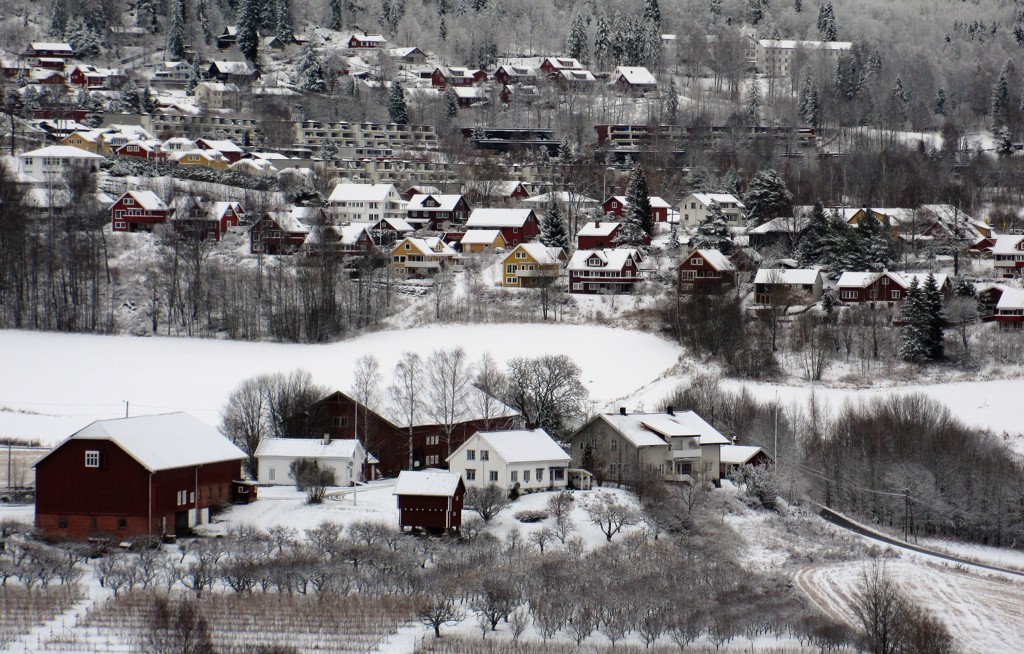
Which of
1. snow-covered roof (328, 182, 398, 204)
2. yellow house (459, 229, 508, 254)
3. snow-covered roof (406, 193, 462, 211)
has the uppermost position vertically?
snow-covered roof (328, 182, 398, 204)

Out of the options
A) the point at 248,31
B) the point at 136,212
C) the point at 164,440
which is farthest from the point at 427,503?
the point at 248,31

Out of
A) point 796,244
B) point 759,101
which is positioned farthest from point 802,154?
point 796,244

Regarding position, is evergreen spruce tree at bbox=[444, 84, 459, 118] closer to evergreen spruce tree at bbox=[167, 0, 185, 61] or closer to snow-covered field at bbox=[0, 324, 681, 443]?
evergreen spruce tree at bbox=[167, 0, 185, 61]

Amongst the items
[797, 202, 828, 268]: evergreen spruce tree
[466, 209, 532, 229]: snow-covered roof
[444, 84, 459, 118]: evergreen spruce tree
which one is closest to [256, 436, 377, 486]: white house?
[797, 202, 828, 268]: evergreen spruce tree

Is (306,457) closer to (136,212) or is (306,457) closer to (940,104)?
(136,212)

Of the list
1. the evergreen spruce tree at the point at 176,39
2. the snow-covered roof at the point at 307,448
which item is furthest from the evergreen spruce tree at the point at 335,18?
the snow-covered roof at the point at 307,448

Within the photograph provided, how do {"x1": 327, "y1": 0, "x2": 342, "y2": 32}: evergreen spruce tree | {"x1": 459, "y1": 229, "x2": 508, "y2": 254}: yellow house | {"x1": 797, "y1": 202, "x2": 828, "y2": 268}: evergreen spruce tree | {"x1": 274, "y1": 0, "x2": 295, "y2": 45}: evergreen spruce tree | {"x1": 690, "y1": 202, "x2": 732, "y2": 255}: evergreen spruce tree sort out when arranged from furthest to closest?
{"x1": 327, "y1": 0, "x2": 342, "y2": 32}: evergreen spruce tree → {"x1": 274, "y1": 0, "x2": 295, "y2": 45}: evergreen spruce tree → {"x1": 459, "y1": 229, "x2": 508, "y2": 254}: yellow house → {"x1": 690, "y1": 202, "x2": 732, "y2": 255}: evergreen spruce tree → {"x1": 797, "y1": 202, "x2": 828, "y2": 268}: evergreen spruce tree

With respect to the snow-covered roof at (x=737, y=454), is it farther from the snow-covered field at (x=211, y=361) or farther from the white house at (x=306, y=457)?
the white house at (x=306, y=457)
